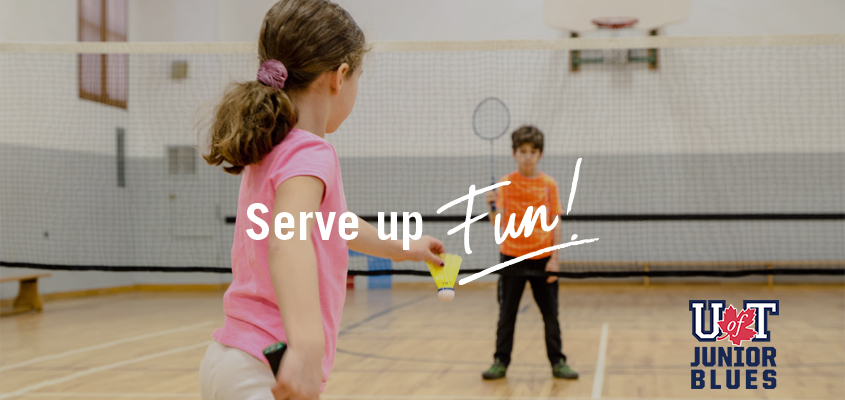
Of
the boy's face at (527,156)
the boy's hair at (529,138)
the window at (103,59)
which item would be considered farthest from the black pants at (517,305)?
the window at (103,59)

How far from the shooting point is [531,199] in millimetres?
4473

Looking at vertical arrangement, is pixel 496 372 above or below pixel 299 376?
below

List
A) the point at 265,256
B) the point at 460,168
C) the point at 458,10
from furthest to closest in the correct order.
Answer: the point at 458,10
the point at 460,168
the point at 265,256

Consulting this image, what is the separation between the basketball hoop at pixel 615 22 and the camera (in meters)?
7.82

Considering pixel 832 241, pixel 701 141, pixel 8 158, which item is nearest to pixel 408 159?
pixel 701 141

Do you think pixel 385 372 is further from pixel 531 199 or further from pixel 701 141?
pixel 701 141

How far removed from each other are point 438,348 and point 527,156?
1.86 m

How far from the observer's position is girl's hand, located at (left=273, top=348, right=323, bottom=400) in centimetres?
95

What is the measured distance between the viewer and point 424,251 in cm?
143

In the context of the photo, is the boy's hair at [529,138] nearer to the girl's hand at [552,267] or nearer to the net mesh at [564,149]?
the girl's hand at [552,267]

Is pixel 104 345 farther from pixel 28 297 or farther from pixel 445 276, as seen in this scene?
→ pixel 445 276

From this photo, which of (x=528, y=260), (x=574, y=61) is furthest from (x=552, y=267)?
(x=574, y=61)

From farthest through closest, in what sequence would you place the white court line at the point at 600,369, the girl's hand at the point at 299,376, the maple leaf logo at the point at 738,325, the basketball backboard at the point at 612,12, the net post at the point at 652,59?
the net post at the point at 652,59 → the basketball backboard at the point at 612,12 → the maple leaf logo at the point at 738,325 → the white court line at the point at 600,369 → the girl's hand at the point at 299,376

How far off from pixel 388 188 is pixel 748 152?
460 cm
